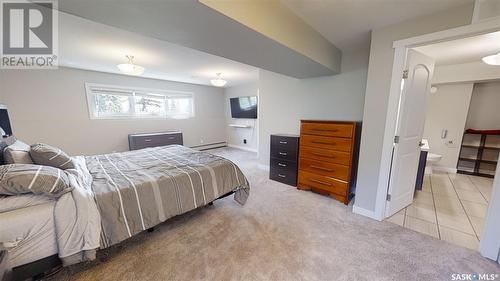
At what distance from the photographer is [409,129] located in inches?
86.2

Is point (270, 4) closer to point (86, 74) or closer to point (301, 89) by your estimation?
Result: point (301, 89)

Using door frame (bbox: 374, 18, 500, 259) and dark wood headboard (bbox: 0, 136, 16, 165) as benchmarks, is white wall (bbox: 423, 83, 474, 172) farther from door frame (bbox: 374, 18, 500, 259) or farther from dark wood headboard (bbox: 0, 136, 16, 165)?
dark wood headboard (bbox: 0, 136, 16, 165)

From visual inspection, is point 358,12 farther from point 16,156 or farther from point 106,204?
point 16,156

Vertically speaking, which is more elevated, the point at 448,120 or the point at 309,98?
the point at 309,98

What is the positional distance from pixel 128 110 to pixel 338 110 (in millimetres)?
5166

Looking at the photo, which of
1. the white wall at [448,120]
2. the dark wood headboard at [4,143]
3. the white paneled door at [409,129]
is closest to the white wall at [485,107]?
the white wall at [448,120]

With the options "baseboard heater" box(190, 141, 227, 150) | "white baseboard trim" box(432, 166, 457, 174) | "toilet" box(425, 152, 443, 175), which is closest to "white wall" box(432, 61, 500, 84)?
"toilet" box(425, 152, 443, 175)

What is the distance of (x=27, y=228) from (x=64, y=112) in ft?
13.0

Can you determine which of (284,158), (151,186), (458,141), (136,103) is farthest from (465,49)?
(136,103)

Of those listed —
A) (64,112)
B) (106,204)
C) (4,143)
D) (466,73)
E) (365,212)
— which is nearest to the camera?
(106,204)

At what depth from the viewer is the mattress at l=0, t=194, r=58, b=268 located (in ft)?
3.72

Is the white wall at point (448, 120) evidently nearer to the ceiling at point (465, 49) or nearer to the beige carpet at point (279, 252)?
the ceiling at point (465, 49)

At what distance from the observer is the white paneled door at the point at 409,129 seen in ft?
6.66

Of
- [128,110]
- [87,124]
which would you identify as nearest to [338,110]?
[128,110]
